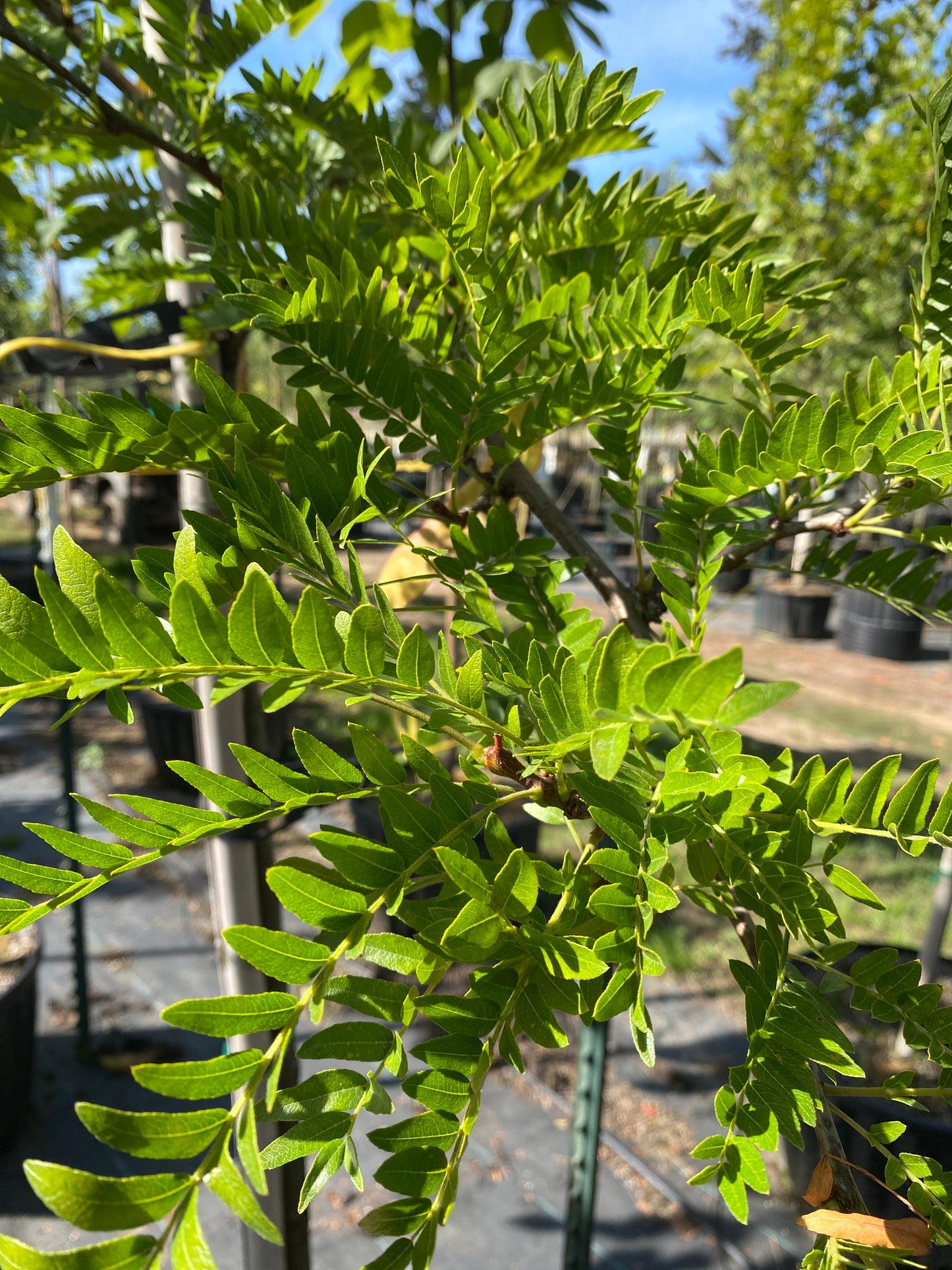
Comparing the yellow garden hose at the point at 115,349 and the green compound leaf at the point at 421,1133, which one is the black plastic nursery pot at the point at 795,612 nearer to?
the yellow garden hose at the point at 115,349

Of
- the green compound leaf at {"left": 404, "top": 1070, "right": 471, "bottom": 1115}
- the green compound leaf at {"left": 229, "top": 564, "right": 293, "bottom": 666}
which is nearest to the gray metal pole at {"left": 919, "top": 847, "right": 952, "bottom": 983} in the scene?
the green compound leaf at {"left": 404, "top": 1070, "right": 471, "bottom": 1115}

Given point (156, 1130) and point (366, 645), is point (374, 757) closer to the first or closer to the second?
point (366, 645)

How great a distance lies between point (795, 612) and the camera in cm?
680

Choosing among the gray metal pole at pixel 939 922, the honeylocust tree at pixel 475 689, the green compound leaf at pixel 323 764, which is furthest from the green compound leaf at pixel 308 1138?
the gray metal pole at pixel 939 922

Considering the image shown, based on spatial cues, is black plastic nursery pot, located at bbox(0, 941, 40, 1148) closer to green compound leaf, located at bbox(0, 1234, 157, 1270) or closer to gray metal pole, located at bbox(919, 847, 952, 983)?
green compound leaf, located at bbox(0, 1234, 157, 1270)

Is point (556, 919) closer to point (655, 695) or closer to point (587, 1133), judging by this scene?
point (655, 695)

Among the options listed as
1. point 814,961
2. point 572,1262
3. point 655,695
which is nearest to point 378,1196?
point 572,1262

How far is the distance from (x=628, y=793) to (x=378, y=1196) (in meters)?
1.51

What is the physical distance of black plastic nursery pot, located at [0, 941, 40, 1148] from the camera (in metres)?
1.65

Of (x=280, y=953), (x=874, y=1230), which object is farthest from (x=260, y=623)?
(x=874, y=1230)

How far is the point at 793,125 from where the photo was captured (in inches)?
170

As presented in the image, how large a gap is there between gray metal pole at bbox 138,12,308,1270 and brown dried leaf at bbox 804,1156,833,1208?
1.89 ft

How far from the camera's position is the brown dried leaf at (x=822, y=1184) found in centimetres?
41

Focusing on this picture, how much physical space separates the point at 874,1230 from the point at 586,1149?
608 millimetres
